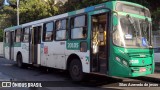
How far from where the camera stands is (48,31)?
14.4 m

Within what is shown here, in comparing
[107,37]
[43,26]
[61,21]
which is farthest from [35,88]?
[43,26]

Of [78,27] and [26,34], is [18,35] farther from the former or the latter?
[78,27]

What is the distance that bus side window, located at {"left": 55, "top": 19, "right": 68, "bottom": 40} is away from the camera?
509 inches

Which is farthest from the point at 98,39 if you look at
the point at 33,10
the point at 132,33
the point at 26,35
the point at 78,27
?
the point at 33,10

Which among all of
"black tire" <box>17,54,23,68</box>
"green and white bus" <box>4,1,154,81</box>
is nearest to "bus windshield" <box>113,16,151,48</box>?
"green and white bus" <box>4,1,154,81</box>

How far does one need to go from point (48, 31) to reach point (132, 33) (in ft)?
17.8

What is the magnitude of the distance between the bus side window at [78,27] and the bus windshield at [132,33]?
70.0 inches

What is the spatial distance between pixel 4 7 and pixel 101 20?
1269 inches

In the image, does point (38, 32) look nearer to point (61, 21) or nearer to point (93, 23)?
point (61, 21)

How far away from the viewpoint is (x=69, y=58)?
1252 cm

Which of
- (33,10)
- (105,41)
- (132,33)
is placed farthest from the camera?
(33,10)

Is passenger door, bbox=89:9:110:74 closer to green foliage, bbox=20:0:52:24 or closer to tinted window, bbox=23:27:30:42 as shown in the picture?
tinted window, bbox=23:27:30:42

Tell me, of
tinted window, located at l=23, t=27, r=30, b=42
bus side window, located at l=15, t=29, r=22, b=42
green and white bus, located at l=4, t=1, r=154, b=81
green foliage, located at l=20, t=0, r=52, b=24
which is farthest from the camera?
green foliage, located at l=20, t=0, r=52, b=24

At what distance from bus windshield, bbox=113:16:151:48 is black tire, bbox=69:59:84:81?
93.8 inches
